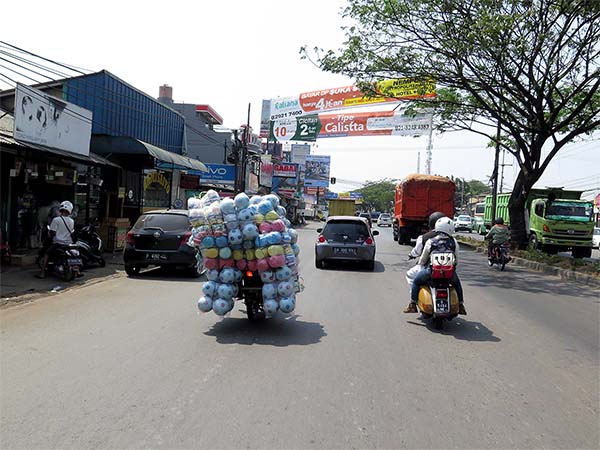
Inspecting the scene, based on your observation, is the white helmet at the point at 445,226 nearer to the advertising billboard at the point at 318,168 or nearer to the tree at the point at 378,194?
the advertising billboard at the point at 318,168

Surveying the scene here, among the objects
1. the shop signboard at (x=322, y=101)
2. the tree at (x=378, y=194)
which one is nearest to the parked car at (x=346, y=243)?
the shop signboard at (x=322, y=101)

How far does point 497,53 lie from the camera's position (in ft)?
51.3

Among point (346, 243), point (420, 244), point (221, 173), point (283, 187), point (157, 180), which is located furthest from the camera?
point (283, 187)

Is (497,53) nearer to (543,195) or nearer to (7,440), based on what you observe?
(543,195)

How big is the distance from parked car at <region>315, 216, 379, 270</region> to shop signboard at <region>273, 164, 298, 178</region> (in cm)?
3897

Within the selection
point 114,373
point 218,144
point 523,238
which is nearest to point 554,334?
point 114,373

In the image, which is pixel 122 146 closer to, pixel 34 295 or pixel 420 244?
pixel 34 295

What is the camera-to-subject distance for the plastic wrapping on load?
6664 millimetres

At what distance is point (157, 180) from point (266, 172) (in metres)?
29.3

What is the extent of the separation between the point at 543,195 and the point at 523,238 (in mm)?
6039

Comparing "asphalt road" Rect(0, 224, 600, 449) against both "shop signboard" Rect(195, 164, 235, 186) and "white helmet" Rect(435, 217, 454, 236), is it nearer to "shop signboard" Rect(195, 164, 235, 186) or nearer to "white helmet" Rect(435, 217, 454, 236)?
"white helmet" Rect(435, 217, 454, 236)

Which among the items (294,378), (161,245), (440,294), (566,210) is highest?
(566,210)

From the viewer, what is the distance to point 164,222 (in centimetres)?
1221

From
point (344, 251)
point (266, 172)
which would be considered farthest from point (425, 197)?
point (266, 172)
